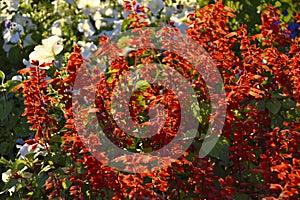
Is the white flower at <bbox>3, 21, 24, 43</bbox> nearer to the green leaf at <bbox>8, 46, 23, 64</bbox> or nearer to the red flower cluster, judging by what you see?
the green leaf at <bbox>8, 46, 23, 64</bbox>

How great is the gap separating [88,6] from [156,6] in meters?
0.52

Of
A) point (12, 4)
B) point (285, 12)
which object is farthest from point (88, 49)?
point (285, 12)

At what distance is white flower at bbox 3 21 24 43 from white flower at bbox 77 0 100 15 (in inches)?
18.9

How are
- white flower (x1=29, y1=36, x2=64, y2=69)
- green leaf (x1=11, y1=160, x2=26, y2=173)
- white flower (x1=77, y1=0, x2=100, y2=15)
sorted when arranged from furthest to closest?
white flower (x1=77, y1=0, x2=100, y2=15) → white flower (x1=29, y1=36, x2=64, y2=69) → green leaf (x1=11, y1=160, x2=26, y2=173)

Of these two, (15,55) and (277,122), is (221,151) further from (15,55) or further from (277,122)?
(15,55)

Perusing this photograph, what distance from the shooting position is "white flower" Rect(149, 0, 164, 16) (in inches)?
170

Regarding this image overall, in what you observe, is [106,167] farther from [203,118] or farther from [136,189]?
[203,118]

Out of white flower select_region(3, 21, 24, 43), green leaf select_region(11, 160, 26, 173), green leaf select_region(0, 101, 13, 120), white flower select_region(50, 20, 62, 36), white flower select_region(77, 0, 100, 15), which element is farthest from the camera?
white flower select_region(77, 0, 100, 15)

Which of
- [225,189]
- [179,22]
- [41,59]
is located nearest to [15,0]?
[179,22]

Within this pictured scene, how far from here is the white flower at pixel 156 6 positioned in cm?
433

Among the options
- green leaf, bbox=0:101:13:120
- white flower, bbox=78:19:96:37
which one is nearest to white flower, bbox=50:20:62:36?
white flower, bbox=78:19:96:37

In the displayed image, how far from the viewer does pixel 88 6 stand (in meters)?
4.49

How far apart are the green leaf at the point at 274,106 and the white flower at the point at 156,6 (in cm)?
189

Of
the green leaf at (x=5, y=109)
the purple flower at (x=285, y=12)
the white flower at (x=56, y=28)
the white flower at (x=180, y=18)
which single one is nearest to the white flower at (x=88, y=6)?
the white flower at (x=56, y=28)
